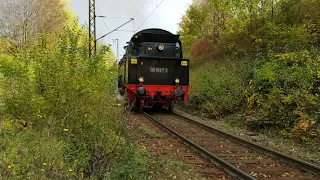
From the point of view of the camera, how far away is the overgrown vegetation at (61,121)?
396 centimetres

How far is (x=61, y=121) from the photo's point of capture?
5422 mm

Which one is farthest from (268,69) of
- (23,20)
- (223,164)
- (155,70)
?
(23,20)

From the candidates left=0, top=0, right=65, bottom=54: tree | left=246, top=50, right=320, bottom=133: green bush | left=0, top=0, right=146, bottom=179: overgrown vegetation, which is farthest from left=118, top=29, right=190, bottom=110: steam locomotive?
left=0, top=0, right=65, bottom=54: tree

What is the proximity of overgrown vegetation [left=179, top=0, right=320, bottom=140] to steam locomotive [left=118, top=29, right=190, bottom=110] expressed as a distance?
5.32ft

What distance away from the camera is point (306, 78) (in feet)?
29.6

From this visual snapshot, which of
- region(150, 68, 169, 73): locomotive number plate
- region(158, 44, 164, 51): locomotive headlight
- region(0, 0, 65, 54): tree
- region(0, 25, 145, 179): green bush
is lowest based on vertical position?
region(0, 25, 145, 179): green bush

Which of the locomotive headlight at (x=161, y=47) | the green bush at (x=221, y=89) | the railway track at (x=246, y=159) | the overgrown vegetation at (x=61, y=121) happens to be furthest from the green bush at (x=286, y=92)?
the overgrown vegetation at (x=61, y=121)

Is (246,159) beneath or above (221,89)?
beneath

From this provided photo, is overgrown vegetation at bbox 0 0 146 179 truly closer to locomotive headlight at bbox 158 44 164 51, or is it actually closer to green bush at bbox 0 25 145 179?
green bush at bbox 0 25 145 179

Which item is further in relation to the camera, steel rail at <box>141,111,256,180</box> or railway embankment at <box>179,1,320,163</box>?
railway embankment at <box>179,1,320,163</box>

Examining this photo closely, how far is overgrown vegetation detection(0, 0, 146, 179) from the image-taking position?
13.0 feet

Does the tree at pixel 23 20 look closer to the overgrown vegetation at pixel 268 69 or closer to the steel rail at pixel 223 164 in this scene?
the overgrown vegetation at pixel 268 69

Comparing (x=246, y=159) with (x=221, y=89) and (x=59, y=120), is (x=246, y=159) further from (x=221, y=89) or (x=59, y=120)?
(x=221, y=89)

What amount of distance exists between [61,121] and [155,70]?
7645 mm
